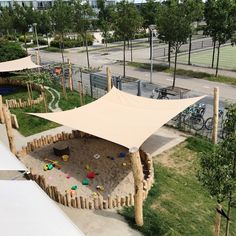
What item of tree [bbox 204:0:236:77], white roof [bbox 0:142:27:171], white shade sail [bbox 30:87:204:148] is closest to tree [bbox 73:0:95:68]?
tree [bbox 204:0:236:77]

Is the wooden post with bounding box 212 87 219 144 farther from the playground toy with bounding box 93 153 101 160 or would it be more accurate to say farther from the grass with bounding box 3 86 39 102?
the grass with bounding box 3 86 39 102

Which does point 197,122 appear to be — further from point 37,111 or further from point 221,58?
point 221,58

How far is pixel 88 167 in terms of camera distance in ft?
44.6

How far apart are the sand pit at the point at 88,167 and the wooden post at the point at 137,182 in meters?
1.73

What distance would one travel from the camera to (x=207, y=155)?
26.9 feet

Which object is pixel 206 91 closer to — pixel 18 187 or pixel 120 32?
pixel 120 32

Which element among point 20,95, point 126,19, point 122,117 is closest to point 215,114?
point 122,117

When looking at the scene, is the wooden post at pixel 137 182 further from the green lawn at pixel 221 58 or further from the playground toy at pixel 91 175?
the green lawn at pixel 221 58

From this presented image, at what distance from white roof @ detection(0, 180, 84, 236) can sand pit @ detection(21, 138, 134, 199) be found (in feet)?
19.3

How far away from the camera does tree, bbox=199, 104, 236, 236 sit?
768cm

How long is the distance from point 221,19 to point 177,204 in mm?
18575

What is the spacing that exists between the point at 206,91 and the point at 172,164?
12.0 meters

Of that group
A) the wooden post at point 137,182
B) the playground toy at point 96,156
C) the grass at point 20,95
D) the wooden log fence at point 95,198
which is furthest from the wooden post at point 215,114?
the grass at point 20,95

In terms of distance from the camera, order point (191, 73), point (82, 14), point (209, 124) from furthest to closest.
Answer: point (82, 14) → point (191, 73) → point (209, 124)
